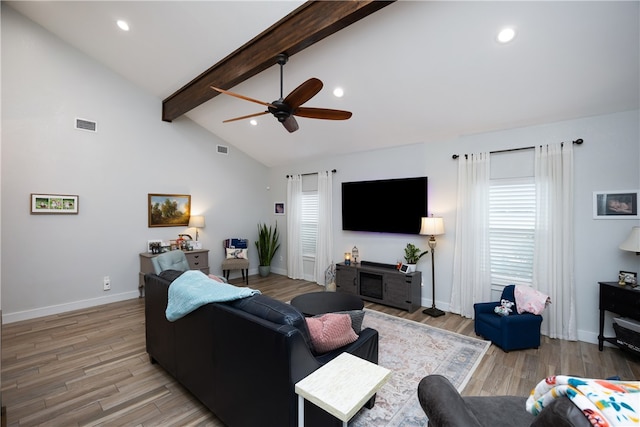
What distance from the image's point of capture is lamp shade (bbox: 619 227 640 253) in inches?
103

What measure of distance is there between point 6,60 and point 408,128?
18.6ft

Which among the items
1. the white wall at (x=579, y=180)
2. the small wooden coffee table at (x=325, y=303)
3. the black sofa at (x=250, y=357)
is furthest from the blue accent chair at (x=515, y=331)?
the black sofa at (x=250, y=357)

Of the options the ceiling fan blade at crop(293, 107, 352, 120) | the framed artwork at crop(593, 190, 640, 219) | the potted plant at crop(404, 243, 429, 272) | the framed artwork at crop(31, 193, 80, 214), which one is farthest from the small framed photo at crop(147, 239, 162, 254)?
the framed artwork at crop(593, 190, 640, 219)

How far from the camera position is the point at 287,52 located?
2.88 m

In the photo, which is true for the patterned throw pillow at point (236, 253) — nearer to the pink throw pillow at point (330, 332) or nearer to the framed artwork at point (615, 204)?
the pink throw pillow at point (330, 332)

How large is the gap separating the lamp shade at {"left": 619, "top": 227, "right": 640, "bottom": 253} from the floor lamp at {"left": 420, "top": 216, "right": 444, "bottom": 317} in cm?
177

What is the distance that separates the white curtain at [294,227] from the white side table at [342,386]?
465 centimetres

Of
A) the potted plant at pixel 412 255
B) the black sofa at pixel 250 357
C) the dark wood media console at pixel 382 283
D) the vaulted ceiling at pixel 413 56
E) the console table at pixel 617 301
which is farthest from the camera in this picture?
the potted plant at pixel 412 255

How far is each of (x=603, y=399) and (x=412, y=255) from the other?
3.68 m

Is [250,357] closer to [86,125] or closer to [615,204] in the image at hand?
[615,204]

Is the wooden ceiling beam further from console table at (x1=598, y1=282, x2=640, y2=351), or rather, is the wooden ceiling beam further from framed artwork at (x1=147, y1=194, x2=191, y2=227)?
console table at (x1=598, y1=282, x2=640, y2=351)

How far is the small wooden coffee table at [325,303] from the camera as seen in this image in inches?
117

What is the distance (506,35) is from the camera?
7.95 ft

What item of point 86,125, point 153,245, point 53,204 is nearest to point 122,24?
point 86,125
